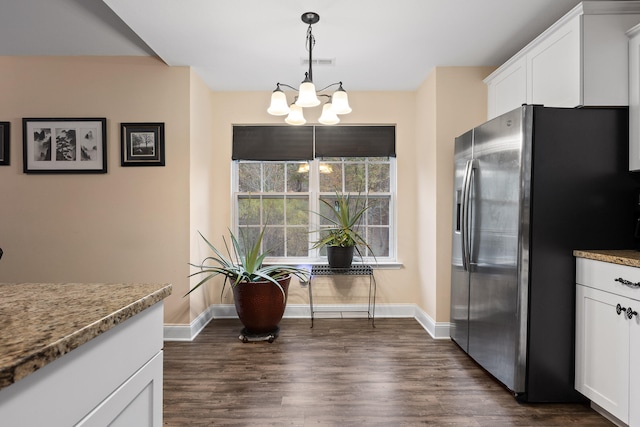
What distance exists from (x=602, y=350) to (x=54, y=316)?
242 centimetres

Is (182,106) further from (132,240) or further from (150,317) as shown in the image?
(150,317)

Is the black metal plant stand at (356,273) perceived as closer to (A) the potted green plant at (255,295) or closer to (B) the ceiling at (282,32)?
(A) the potted green plant at (255,295)

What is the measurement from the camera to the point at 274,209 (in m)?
3.94

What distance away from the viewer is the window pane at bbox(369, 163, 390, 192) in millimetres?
3941

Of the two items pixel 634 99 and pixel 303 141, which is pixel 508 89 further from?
pixel 303 141

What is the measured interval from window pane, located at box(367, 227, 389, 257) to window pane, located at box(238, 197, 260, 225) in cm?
127

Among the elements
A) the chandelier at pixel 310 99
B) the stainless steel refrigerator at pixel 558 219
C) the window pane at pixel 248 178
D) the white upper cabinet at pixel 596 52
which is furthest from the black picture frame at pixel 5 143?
the white upper cabinet at pixel 596 52

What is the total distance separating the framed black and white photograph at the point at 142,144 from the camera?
3.15 m

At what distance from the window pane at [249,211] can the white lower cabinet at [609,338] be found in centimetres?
289

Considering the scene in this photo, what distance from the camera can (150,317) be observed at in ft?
3.28

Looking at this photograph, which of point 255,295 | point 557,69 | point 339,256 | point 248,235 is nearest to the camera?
point 557,69

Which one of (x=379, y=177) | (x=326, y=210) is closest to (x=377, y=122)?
(x=379, y=177)

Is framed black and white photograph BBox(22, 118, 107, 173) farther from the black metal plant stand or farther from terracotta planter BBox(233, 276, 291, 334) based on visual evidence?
the black metal plant stand

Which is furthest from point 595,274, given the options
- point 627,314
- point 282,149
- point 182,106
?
point 182,106
